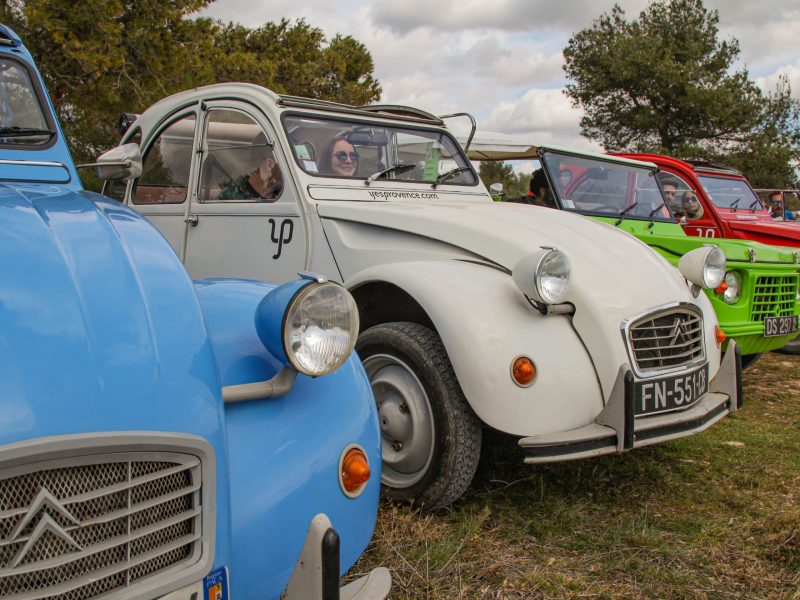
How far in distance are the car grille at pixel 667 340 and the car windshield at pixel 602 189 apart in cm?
283

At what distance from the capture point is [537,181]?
6.36 meters

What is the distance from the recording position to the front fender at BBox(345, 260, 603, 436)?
285cm

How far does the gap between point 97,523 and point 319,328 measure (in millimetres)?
730

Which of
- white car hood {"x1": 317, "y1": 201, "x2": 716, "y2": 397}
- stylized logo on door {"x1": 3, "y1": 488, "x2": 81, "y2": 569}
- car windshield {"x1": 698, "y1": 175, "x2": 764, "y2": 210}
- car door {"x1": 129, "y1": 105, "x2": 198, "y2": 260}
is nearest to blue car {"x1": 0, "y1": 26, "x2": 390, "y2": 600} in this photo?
stylized logo on door {"x1": 3, "y1": 488, "x2": 81, "y2": 569}

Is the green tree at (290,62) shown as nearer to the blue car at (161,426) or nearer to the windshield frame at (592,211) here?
the windshield frame at (592,211)

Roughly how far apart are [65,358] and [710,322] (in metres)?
3.24

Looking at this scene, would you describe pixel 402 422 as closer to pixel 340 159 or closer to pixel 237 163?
pixel 340 159

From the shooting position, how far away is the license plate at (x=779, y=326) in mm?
5441

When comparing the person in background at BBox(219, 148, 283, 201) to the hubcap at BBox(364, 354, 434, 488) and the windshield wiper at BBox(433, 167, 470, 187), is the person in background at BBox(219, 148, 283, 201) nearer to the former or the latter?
the windshield wiper at BBox(433, 167, 470, 187)

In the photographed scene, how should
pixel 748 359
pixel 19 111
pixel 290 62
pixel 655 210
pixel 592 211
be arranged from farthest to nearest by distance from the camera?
pixel 290 62 < pixel 655 210 < pixel 592 211 < pixel 748 359 < pixel 19 111

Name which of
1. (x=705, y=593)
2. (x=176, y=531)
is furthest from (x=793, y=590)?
(x=176, y=531)

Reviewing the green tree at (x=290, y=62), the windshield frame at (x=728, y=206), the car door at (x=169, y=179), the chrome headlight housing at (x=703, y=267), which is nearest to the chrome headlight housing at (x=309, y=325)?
the chrome headlight housing at (x=703, y=267)

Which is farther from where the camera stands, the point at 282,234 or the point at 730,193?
the point at 730,193

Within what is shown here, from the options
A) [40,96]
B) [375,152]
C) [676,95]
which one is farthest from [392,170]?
[676,95]
